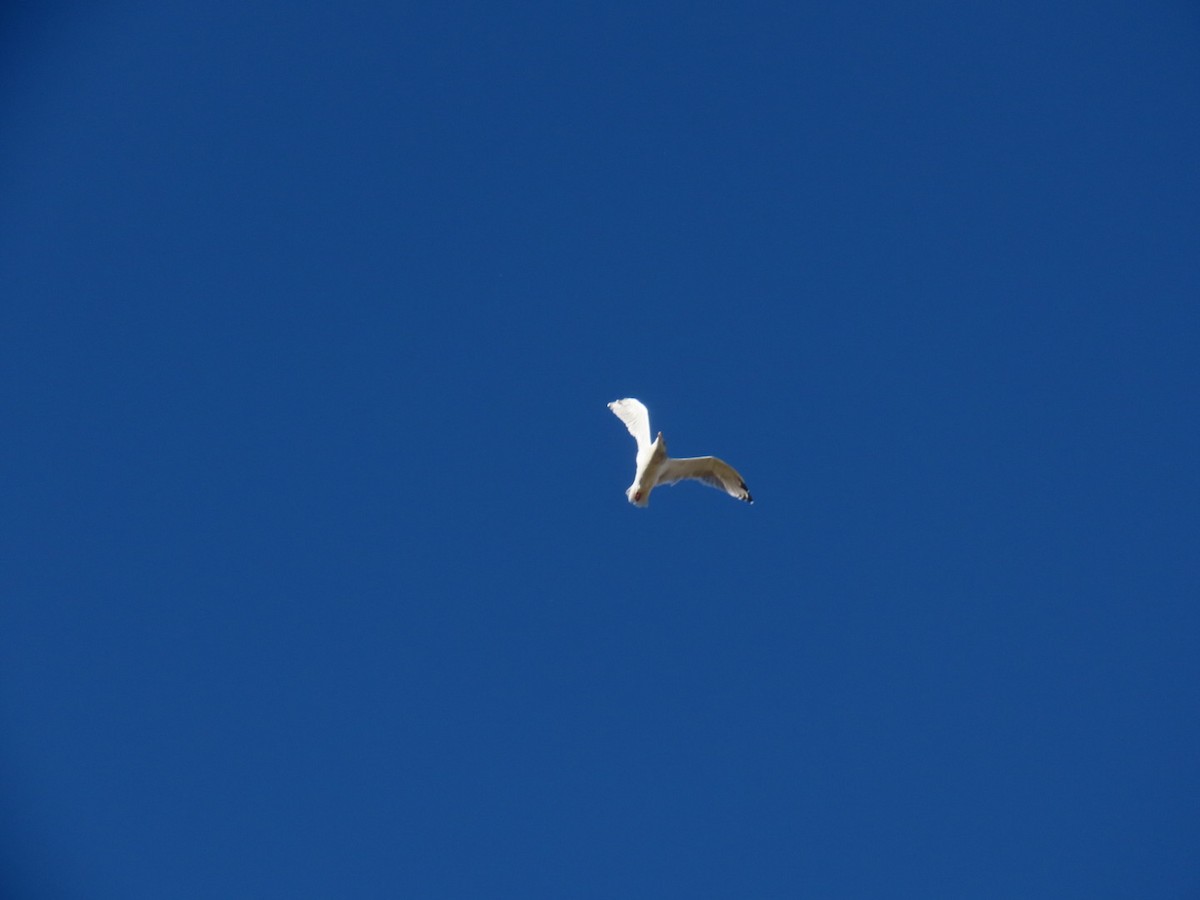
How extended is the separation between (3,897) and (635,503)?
41215mm

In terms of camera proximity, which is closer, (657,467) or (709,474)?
(657,467)

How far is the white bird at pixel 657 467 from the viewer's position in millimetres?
14898

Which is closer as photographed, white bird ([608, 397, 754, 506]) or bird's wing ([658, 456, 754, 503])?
white bird ([608, 397, 754, 506])

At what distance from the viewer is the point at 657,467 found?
15016 mm

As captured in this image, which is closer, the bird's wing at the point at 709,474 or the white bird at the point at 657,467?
the white bird at the point at 657,467

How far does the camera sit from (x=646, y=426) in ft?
50.7

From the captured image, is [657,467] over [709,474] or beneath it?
beneath

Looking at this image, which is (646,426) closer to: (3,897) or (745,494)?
(745,494)

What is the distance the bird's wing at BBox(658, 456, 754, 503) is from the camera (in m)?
15.5

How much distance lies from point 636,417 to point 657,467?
1.12 m

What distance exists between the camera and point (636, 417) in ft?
51.5

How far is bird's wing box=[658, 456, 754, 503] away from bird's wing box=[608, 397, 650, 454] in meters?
0.54

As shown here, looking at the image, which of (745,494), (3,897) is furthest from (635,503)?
(3,897)

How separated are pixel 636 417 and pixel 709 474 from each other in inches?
65.5
